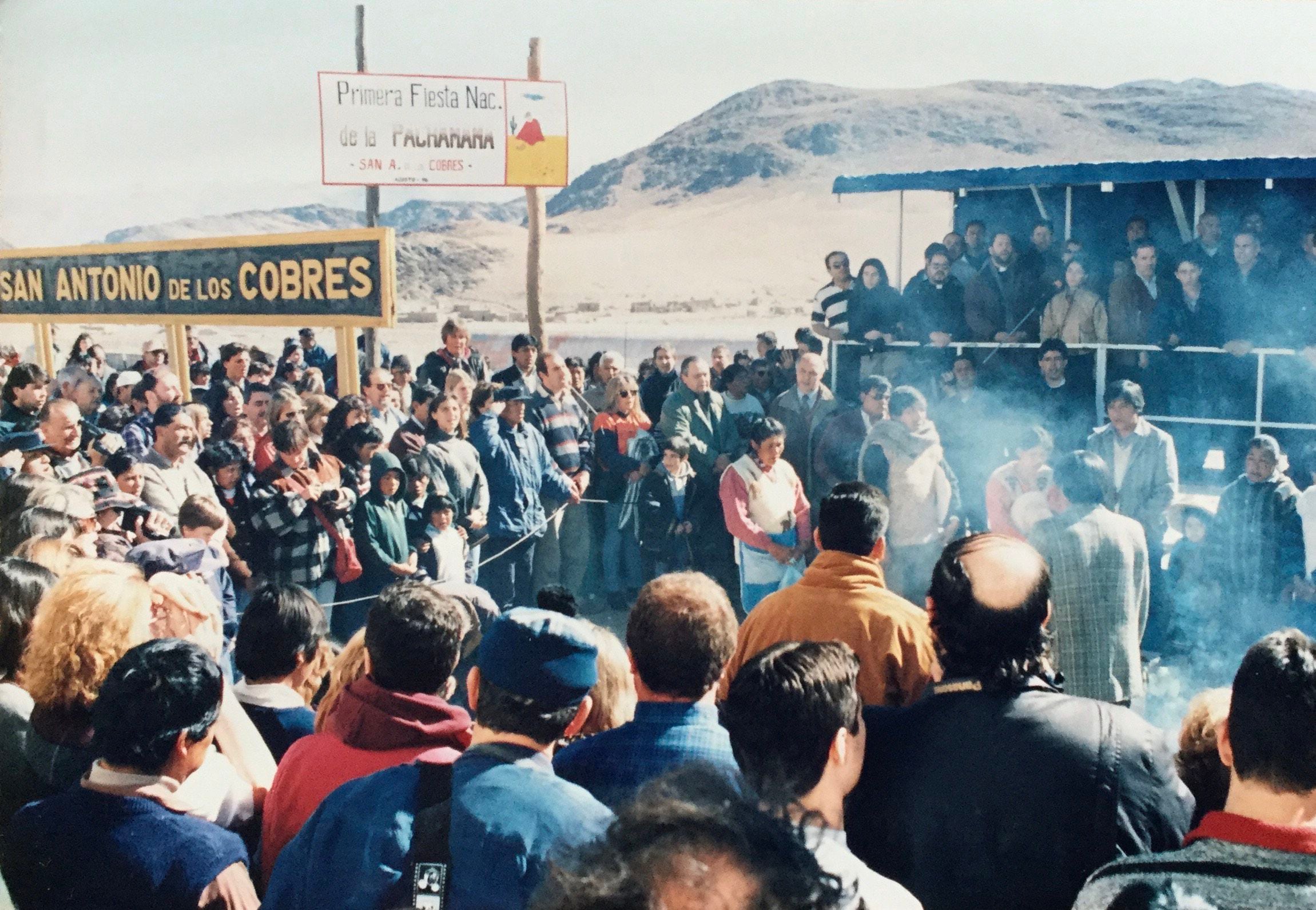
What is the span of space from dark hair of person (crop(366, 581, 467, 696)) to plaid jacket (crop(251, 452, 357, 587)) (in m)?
2.97

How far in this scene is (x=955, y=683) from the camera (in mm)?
2406

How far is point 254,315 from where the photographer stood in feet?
22.6

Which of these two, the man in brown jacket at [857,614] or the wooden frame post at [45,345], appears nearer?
the man in brown jacket at [857,614]

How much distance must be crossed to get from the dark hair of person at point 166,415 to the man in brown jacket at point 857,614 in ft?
10.2

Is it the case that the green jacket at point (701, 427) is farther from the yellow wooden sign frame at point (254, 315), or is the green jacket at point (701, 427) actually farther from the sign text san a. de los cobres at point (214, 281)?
the sign text san a. de los cobres at point (214, 281)

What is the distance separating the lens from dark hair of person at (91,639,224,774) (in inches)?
89.3

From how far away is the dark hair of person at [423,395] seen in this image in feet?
22.1

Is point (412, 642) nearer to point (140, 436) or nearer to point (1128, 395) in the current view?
point (140, 436)

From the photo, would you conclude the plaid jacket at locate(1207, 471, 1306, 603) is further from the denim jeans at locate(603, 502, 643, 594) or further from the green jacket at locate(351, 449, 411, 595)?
the green jacket at locate(351, 449, 411, 595)

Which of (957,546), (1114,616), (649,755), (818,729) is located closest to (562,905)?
(818,729)

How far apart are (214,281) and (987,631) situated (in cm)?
603

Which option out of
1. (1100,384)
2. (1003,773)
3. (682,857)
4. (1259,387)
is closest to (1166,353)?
(1100,384)

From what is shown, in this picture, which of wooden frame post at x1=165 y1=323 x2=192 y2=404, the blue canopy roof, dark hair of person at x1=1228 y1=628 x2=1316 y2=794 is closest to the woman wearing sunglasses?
the blue canopy roof

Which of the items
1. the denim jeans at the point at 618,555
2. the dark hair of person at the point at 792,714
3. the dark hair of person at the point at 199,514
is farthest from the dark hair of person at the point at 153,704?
the denim jeans at the point at 618,555
